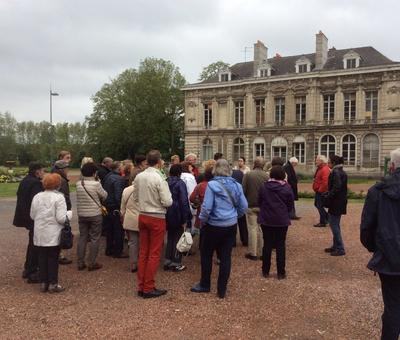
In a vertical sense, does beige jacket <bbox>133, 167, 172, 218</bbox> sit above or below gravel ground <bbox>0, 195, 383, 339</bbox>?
above

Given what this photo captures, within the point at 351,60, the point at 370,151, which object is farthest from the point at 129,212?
the point at 351,60

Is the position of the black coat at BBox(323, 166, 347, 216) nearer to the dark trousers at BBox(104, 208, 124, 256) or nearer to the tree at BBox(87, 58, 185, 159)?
the dark trousers at BBox(104, 208, 124, 256)

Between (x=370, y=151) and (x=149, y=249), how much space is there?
40.4m

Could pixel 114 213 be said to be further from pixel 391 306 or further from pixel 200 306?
pixel 391 306

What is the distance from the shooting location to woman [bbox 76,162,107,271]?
23.5ft

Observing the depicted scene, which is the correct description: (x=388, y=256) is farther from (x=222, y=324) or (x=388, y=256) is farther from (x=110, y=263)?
(x=110, y=263)

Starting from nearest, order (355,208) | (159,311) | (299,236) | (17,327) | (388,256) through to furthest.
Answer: (388,256)
(17,327)
(159,311)
(299,236)
(355,208)

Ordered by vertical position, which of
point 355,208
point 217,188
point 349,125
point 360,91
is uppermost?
point 360,91

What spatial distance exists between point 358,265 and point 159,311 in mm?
4214

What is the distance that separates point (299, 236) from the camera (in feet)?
34.9

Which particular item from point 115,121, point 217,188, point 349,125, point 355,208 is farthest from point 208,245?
point 115,121

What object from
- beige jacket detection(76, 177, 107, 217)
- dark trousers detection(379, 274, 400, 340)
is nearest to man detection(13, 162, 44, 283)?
beige jacket detection(76, 177, 107, 217)

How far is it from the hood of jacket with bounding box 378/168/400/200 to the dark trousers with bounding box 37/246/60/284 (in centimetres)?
454

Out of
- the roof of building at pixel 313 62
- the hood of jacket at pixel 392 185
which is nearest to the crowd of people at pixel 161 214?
the hood of jacket at pixel 392 185
